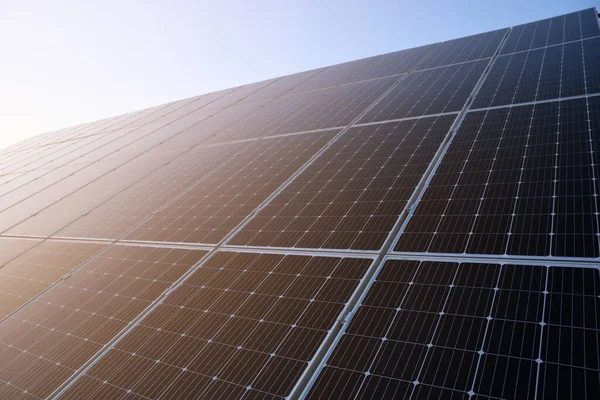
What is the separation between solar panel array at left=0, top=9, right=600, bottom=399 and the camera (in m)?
5.06

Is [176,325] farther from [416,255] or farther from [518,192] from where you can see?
[518,192]

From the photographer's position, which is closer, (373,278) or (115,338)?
(373,278)

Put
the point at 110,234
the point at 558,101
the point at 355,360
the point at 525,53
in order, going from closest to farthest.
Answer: the point at 355,360 → the point at 558,101 → the point at 110,234 → the point at 525,53

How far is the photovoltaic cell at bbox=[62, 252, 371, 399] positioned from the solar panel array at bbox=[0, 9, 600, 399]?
0.03m

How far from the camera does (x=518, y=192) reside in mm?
7336

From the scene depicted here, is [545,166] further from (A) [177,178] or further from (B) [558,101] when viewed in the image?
(A) [177,178]

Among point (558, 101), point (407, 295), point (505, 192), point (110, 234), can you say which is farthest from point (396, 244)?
point (110, 234)

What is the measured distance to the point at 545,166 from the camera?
7.78 m

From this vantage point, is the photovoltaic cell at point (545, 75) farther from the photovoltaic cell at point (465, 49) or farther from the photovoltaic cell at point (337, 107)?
the photovoltaic cell at point (337, 107)

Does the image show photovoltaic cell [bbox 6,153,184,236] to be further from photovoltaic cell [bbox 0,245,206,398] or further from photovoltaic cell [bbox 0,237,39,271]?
photovoltaic cell [bbox 0,245,206,398]

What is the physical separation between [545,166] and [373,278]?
165 inches

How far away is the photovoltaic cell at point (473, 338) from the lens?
170 inches

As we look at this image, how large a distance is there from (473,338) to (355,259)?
2.63 metres

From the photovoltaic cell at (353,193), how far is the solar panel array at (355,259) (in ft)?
0.20
